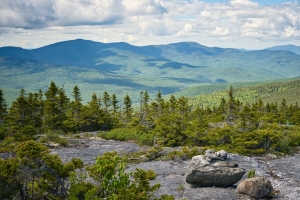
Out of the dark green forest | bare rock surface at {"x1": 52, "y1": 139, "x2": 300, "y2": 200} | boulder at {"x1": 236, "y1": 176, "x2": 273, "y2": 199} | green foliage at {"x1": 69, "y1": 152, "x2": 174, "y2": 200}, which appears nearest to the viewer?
green foliage at {"x1": 69, "y1": 152, "x2": 174, "y2": 200}

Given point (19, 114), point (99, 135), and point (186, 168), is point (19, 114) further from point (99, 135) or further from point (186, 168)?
point (186, 168)

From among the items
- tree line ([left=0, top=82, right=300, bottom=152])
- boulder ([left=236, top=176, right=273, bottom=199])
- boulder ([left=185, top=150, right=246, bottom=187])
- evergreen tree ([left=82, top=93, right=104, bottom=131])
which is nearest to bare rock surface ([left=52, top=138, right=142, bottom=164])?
tree line ([left=0, top=82, right=300, bottom=152])

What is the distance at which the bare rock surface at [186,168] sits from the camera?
99.6 ft

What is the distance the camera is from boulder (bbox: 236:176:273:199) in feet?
93.9

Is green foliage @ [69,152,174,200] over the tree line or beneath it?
over

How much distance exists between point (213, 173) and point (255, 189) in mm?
4463

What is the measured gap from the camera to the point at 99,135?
61344 mm

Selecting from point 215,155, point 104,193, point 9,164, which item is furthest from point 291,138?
point 9,164

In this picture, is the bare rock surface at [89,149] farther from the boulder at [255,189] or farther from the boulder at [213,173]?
the boulder at [255,189]

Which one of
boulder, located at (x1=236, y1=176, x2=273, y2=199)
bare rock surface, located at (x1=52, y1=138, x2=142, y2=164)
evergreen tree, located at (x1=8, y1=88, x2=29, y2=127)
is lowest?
bare rock surface, located at (x1=52, y1=138, x2=142, y2=164)

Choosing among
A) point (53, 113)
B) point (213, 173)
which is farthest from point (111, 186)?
point (53, 113)

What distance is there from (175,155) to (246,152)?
12820mm

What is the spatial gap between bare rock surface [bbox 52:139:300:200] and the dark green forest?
3.27 m

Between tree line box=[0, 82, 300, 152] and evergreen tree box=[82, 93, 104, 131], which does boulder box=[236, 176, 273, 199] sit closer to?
tree line box=[0, 82, 300, 152]
